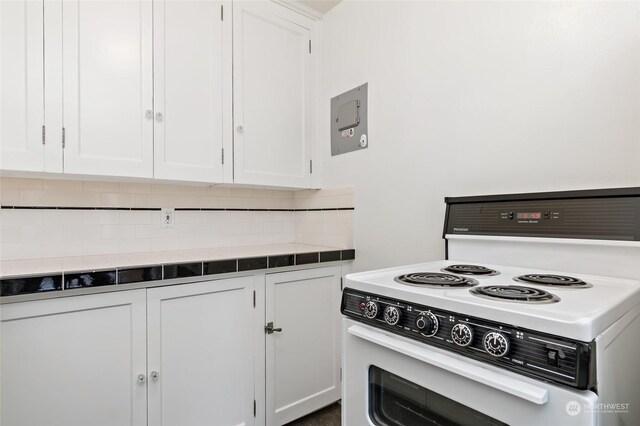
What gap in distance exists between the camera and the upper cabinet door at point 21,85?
4.41ft

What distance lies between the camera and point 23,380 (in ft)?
3.91

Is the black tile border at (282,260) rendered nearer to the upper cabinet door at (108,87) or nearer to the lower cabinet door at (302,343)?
the lower cabinet door at (302,343)

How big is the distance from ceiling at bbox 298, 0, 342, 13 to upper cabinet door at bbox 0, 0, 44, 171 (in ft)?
4.66

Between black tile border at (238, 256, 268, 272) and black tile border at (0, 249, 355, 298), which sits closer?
black tile border at (0, 249, 355, 298)

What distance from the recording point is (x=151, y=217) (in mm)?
1983

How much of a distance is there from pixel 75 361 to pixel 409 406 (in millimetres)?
1198

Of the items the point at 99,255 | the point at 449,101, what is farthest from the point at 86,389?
the point at 449,101

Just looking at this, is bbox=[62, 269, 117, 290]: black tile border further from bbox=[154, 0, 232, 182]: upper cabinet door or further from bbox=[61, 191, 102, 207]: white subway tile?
bbox=[61, 191, 102, 207]: white subway tile

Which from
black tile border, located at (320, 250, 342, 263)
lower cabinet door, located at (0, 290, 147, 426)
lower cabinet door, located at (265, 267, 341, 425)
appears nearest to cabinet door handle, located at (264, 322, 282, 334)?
lower cabinet door, located at (265, 267, 341, 425)

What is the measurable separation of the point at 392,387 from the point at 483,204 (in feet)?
2.78

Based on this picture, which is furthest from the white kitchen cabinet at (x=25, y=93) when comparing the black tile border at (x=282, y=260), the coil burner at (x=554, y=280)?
the coil burner at (x=554, y=280)

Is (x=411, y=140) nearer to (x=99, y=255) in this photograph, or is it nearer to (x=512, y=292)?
(x=512, y=292)

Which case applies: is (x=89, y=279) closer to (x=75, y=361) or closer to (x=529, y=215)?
(x=75, y=361)

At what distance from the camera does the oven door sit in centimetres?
69
